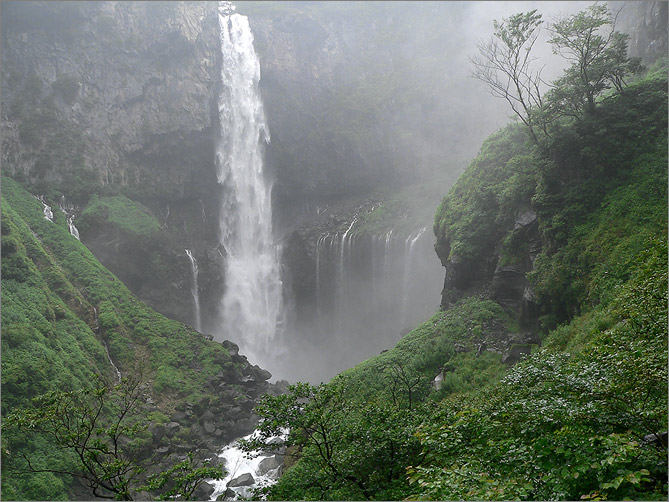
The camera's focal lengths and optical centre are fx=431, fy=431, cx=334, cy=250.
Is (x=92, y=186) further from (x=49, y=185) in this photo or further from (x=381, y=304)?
(x=381, y=304)

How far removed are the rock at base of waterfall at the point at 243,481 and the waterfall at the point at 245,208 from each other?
23.7 meters

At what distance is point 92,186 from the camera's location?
1533 inches

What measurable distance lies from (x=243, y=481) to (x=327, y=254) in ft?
94.1

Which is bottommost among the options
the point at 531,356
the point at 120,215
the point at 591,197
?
the point at 531,356

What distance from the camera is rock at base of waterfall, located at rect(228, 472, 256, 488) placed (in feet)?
57.3

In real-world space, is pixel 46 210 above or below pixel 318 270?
above

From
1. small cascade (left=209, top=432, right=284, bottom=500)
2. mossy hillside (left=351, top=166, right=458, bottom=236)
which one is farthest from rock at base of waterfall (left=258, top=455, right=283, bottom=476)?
mossy hillside (left=351, top=166, right=458, bottom=236)

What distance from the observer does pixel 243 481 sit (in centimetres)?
1750

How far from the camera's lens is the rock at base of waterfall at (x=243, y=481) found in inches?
688

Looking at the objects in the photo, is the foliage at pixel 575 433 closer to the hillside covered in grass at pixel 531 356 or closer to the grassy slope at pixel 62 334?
the hillside covered in grass at pixel 531 356

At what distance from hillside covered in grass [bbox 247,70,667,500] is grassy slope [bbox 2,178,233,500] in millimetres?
11806

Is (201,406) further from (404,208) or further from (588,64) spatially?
(404,208)

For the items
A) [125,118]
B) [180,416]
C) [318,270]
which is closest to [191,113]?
[125,118]

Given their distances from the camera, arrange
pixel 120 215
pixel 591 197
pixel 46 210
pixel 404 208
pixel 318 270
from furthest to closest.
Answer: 1. pixel 404 208
2. pixel 318 270
3. pixel 120 215
4. pixel 46 210
5. pixel 591 197
